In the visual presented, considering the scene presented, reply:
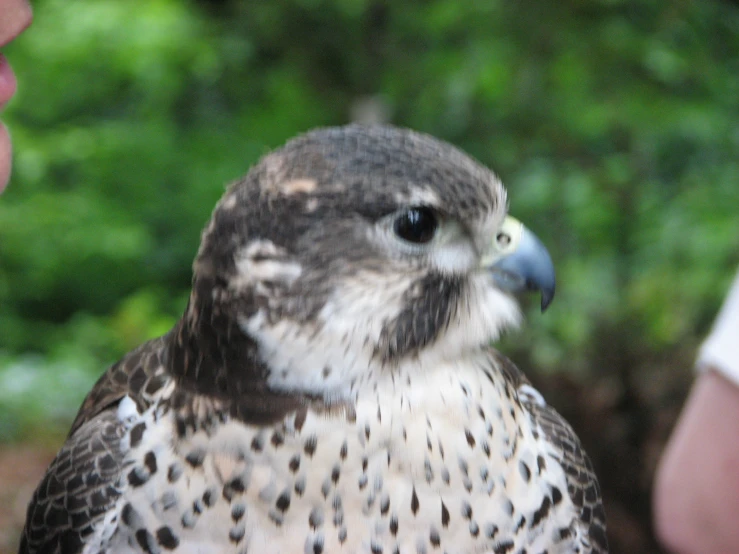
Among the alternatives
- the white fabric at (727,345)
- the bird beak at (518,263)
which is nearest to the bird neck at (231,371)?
the bird beak at (518,263)

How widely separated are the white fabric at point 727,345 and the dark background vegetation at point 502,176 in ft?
5.12

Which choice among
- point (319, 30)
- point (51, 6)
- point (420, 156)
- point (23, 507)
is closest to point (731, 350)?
point (420, 156)

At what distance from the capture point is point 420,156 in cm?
139

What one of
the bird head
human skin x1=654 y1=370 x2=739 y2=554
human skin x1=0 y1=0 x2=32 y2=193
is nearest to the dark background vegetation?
human skin x1=654 y1=370 x2=739 y2=554

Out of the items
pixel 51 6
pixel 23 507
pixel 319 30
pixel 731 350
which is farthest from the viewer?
pixel 319 30

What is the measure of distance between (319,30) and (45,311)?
3.01 meters

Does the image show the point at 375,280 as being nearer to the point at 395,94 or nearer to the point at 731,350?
the point at 731,350

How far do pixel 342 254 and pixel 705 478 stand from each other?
116 cm

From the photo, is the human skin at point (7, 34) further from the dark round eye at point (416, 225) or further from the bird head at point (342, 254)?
the dark round eye at point (416, 225)

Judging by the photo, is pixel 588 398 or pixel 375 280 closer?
pixel 375 280

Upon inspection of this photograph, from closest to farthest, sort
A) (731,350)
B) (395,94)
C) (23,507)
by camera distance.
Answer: (731,350), (23,507), (395,94)

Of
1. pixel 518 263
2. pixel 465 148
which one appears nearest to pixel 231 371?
pixel 518 263

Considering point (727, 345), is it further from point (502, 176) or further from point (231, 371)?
point (502, 176)

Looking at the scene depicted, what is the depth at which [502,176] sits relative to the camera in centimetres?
468
